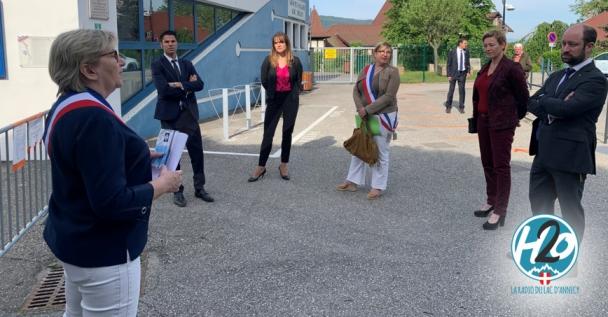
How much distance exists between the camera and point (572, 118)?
3908 mm

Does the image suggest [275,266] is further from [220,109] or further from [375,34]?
[375,34]

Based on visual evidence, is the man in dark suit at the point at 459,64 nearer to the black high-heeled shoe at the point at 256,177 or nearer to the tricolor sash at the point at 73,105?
the black high-heeled shoe at the point at 256,177

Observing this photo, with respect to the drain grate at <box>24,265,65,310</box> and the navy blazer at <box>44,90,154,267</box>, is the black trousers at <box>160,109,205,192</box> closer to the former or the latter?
the drain grate at <box>24,265,65,310</box>

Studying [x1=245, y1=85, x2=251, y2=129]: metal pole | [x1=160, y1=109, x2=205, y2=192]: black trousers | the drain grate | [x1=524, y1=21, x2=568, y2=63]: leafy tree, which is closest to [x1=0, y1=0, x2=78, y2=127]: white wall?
[x1=160, y1=109, x2=205, y2=192]: black trousers

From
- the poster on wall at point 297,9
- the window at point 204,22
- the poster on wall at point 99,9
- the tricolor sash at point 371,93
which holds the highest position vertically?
the poster on wall at point 297,9

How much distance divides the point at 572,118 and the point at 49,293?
3.76 meters

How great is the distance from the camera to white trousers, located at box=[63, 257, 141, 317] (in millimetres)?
2121

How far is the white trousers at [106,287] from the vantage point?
212cm

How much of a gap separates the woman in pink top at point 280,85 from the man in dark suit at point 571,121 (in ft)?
11.1

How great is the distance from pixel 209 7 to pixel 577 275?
11.4 metres

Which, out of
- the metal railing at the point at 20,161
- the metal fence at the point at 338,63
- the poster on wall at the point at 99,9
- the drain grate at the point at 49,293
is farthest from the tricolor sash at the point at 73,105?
the metal fence at the point at 338,63

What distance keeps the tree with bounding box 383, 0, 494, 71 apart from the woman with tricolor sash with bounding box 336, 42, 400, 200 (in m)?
32.7

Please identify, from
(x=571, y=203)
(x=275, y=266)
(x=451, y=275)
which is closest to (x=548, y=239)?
(x=571, y=203)

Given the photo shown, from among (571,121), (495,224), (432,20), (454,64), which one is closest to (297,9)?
(454,64)
